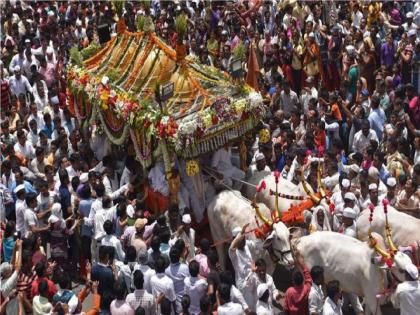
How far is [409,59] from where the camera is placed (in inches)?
595

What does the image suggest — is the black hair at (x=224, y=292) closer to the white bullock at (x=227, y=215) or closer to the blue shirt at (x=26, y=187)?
the white bullock at (x=227, y=215)

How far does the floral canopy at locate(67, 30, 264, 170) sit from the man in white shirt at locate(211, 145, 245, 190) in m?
0.23

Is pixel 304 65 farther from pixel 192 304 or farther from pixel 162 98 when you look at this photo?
pixel 192 304

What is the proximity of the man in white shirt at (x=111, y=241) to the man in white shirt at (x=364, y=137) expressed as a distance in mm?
4250

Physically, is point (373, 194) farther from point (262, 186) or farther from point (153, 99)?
point (153, 99)

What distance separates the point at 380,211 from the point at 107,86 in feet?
15.5

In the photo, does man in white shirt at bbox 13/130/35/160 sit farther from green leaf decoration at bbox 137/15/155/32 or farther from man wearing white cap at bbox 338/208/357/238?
man wearing white cap at bbox 338/208/357/238

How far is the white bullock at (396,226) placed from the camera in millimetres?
9938

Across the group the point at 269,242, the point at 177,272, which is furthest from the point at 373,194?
the point at 177,272

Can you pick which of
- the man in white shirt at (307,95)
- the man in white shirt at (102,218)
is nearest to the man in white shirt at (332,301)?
the man in white shirt at (102,218)

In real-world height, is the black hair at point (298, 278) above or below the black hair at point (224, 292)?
below

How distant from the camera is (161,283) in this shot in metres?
9.24

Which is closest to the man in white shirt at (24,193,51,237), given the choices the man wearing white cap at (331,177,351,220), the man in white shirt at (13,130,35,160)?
the man in white shirt at (13,130,35,160)

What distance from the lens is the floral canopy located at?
37.8 ft
